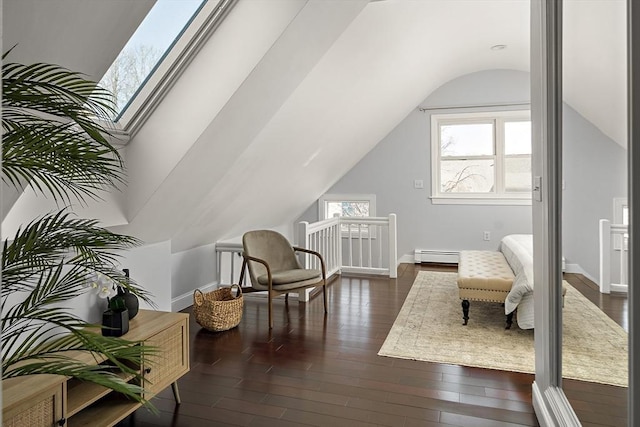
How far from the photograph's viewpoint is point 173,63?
2395 mm

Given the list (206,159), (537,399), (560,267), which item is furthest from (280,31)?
(537,399)

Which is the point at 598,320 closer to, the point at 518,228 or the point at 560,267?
the point at 560,267

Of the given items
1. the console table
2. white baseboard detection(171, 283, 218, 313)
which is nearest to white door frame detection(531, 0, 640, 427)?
the console table

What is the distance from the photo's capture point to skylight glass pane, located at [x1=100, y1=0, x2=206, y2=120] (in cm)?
218

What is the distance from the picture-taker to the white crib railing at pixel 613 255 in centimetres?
114

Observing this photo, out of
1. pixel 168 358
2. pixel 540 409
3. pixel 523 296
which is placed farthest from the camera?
pixel 523 296

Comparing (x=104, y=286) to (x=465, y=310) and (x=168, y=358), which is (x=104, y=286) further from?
(x=465, y=310)

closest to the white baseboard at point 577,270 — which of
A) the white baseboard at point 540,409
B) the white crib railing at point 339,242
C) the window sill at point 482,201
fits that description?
the white baseboard at point 540,409

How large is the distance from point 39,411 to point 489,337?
2845 millimetres

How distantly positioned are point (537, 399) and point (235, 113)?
7.14 ft

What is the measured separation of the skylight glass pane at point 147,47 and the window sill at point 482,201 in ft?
15.7

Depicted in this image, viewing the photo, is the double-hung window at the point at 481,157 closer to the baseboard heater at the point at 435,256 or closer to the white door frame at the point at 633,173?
the baseboard heater at the point at 435,256

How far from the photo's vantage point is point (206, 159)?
2719 millimetres

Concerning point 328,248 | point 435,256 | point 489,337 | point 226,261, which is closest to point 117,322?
point 489,337
